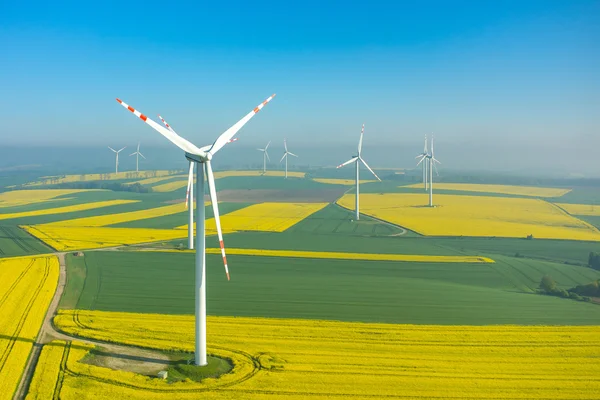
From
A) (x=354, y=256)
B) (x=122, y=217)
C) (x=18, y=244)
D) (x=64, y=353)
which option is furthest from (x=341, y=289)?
(x=122, y=217)

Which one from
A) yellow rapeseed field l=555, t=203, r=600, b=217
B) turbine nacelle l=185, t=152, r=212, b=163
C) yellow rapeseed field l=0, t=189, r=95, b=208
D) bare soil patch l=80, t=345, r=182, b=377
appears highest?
turbine nacelle l=185, t=152, r=212, b=163

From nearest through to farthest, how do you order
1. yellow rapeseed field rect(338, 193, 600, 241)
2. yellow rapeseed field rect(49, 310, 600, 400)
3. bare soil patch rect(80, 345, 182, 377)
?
yellow rapeseed field rect(49, 310, 600, 400), bare soil patch rect(80, 345, 182, 377), yellow rapeseed field rect(338, 193, 600, 241)

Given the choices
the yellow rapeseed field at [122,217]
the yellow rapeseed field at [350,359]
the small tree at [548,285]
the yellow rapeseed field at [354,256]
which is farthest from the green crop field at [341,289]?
the yellow rapeseed field at [122,217]

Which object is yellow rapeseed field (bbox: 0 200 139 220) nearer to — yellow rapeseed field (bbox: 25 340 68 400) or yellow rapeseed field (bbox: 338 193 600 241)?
yellow rapeseed field (bbox: 338 193 600 241)

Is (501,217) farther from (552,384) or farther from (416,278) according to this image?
A: (552,384)

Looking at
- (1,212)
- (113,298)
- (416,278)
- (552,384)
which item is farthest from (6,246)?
(552,384)

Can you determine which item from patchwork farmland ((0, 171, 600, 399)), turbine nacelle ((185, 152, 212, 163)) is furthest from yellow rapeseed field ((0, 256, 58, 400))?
turbine nacelle ((185, 152, 212, 163))
